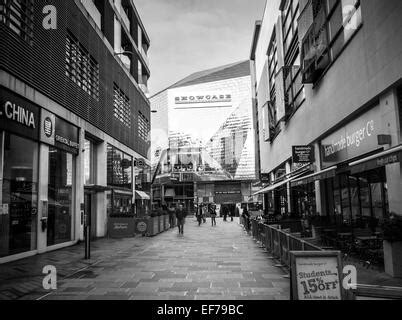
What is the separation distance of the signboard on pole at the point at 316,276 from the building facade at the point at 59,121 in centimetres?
928

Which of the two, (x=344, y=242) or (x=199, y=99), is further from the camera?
(x=199, y=99)

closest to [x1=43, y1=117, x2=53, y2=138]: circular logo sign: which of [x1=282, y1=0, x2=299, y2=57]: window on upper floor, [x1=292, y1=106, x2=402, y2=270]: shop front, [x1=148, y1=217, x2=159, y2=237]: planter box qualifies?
[x1=148, y1=217, x2=159, y2=237]: planter box

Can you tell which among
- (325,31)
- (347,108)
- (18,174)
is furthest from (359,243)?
(18,174)

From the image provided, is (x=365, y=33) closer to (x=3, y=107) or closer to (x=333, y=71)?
(x=333, y=71)

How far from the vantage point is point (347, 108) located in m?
13.2

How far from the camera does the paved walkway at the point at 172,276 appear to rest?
7152 mm

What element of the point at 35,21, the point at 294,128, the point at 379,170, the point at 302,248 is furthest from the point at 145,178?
the point at 302,248

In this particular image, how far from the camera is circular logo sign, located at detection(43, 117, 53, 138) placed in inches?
559

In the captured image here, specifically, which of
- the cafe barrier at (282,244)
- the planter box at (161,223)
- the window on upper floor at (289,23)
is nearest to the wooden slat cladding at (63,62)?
the planter box at (161,223)

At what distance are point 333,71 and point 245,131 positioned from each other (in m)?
73.5

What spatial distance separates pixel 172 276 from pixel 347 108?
328 inches

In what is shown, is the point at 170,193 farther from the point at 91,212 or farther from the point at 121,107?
the point at 91,212

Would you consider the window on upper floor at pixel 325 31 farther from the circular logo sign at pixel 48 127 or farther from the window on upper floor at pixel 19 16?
the circular logo sign at pixel 48 127

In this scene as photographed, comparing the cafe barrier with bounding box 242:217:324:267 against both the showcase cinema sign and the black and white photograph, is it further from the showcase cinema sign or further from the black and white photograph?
the showcase cinema sign
